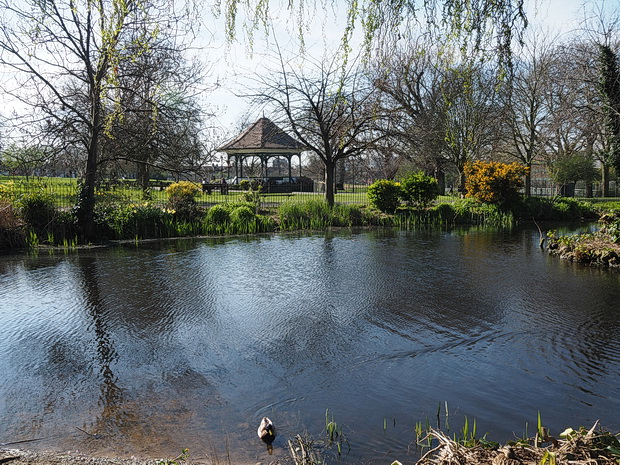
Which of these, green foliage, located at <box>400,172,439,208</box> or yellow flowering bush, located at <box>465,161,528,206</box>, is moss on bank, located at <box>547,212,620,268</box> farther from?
yellow flowering bush, located at <box>465,161,528,206</box>

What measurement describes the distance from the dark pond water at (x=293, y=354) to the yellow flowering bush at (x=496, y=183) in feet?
33.6

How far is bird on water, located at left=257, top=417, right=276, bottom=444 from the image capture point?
3.79m

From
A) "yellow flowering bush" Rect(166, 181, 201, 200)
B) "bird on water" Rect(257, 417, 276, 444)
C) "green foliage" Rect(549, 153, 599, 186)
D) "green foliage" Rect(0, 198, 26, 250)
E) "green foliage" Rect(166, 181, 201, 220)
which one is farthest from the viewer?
"green foliage" Rect(549, 153, 599, 186)

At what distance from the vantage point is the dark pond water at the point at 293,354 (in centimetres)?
402

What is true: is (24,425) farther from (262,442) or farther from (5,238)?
(5,238)

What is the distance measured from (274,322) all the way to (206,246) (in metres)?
7.45

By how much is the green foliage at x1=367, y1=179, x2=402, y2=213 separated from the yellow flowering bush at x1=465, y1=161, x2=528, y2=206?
3.51 metres

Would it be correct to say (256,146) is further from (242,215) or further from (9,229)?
(9,229)

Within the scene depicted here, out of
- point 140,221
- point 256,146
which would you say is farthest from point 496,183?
point 140,221

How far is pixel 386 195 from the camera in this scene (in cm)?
1983

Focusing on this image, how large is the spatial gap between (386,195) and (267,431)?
656 inches

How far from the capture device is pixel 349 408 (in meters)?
4.30

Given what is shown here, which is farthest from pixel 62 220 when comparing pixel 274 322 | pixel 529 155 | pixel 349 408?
pixel 529 155

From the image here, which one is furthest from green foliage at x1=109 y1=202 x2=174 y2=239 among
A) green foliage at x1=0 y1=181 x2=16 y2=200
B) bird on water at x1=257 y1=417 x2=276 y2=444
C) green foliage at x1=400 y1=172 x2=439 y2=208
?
bird on water at x1=257 y1=417 x2=276 y2=444
